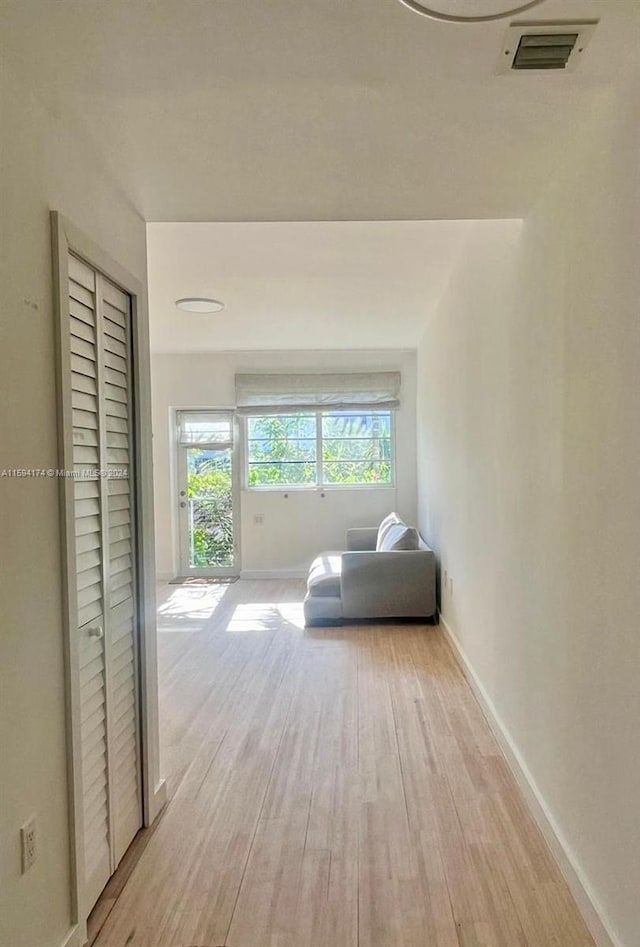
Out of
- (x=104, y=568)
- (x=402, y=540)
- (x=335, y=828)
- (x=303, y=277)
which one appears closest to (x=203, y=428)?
(x=402, y=540)

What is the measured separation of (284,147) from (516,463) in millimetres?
1473

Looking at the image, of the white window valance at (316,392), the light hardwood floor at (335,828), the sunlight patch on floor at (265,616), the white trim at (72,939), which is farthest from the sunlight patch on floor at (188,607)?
the white trim at (72,939)

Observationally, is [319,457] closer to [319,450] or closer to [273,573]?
[319,450]

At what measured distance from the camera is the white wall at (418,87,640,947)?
4.86ft

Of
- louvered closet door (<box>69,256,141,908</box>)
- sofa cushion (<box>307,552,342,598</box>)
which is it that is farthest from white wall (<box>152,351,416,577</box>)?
louvered closet door (<box>69,256,141,908</box>)

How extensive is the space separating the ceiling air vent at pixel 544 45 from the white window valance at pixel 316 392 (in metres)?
5.36

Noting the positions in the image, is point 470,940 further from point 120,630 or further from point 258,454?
point 258,454

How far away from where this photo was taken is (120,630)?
6.86ft

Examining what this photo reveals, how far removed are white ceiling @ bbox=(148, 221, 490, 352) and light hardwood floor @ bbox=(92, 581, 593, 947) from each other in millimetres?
2307

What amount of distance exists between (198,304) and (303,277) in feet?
3.16

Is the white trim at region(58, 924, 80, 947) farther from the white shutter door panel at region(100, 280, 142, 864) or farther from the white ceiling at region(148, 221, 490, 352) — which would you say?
the white ceiling at region(148, 221, 490, 352)

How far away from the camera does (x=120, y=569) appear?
2102 millimetres

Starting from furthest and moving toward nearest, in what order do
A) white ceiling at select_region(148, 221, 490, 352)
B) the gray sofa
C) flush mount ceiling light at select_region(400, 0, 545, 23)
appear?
the gray sofa → white ceiling at select_region(148, 221, 490, 352) → flush mount ceiling light at select_region(400, 0, 545, 23)

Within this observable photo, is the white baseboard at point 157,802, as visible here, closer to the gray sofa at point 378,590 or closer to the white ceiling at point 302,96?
the white ceiling at point 302,96
